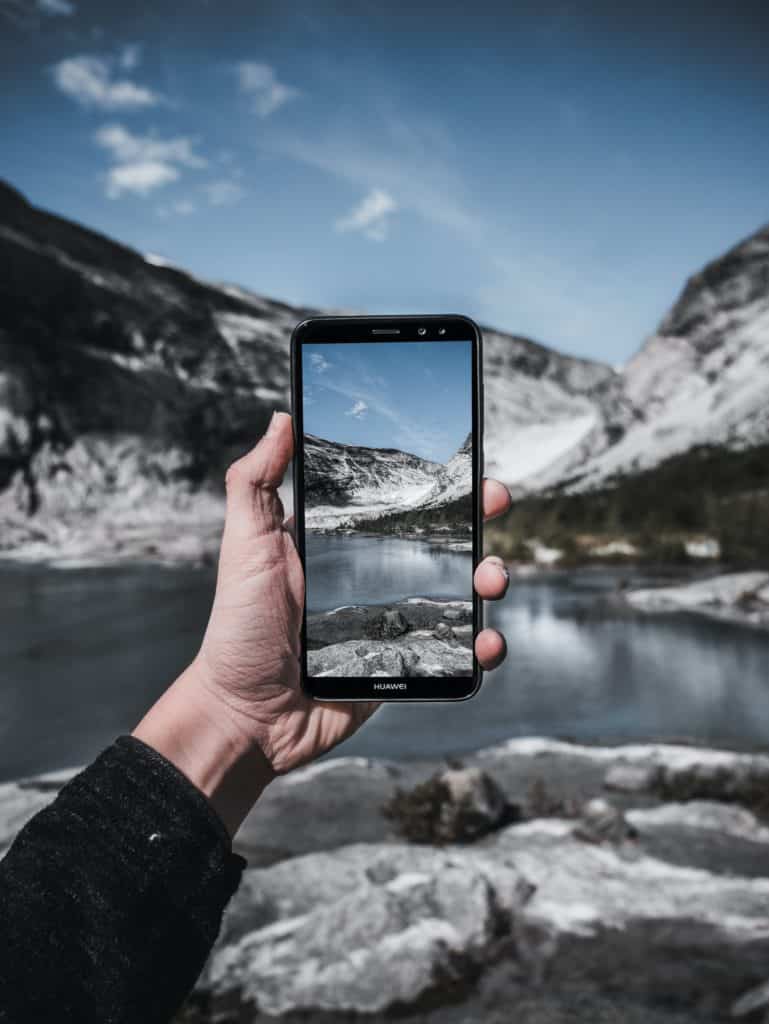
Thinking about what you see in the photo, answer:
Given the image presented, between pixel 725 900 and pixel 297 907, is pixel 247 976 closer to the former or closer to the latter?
pixel 297 907

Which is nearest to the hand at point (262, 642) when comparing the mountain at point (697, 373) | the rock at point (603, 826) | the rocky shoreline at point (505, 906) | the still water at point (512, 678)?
the rocky shoreline at point (505, 906)

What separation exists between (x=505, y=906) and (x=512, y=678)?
5.35 metres

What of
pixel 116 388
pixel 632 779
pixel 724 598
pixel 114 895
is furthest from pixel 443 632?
pixel 116 388

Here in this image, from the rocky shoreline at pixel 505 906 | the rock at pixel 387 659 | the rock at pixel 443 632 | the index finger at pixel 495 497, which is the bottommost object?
the rocky shoreline at pixel 505 906

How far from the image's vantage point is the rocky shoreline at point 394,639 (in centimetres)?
76

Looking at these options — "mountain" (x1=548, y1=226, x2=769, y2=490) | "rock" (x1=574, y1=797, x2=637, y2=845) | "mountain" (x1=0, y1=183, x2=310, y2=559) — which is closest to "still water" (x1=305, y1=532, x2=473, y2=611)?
"rock" (x1=574, y1=797, x2=637, y2=845)

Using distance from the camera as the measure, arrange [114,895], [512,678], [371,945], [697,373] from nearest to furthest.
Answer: [114,895]
[371,945]
[512,678]
[697,373]

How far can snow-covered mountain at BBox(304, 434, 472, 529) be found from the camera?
0.77 m

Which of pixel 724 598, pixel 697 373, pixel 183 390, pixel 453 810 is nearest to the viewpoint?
pixel 453 810

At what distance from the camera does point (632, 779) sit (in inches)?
149

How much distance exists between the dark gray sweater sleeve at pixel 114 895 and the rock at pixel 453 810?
2886 mm

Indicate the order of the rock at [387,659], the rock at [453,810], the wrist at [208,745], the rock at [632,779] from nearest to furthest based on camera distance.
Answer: the wrist at [208,745] → the rock at [387,659] → the rock at [453,810] → the rock at [632,779]

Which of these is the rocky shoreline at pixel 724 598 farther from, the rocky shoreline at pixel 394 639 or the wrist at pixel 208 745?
the wrist at pixel 208 745

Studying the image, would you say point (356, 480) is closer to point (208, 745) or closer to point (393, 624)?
point (393, 624)
